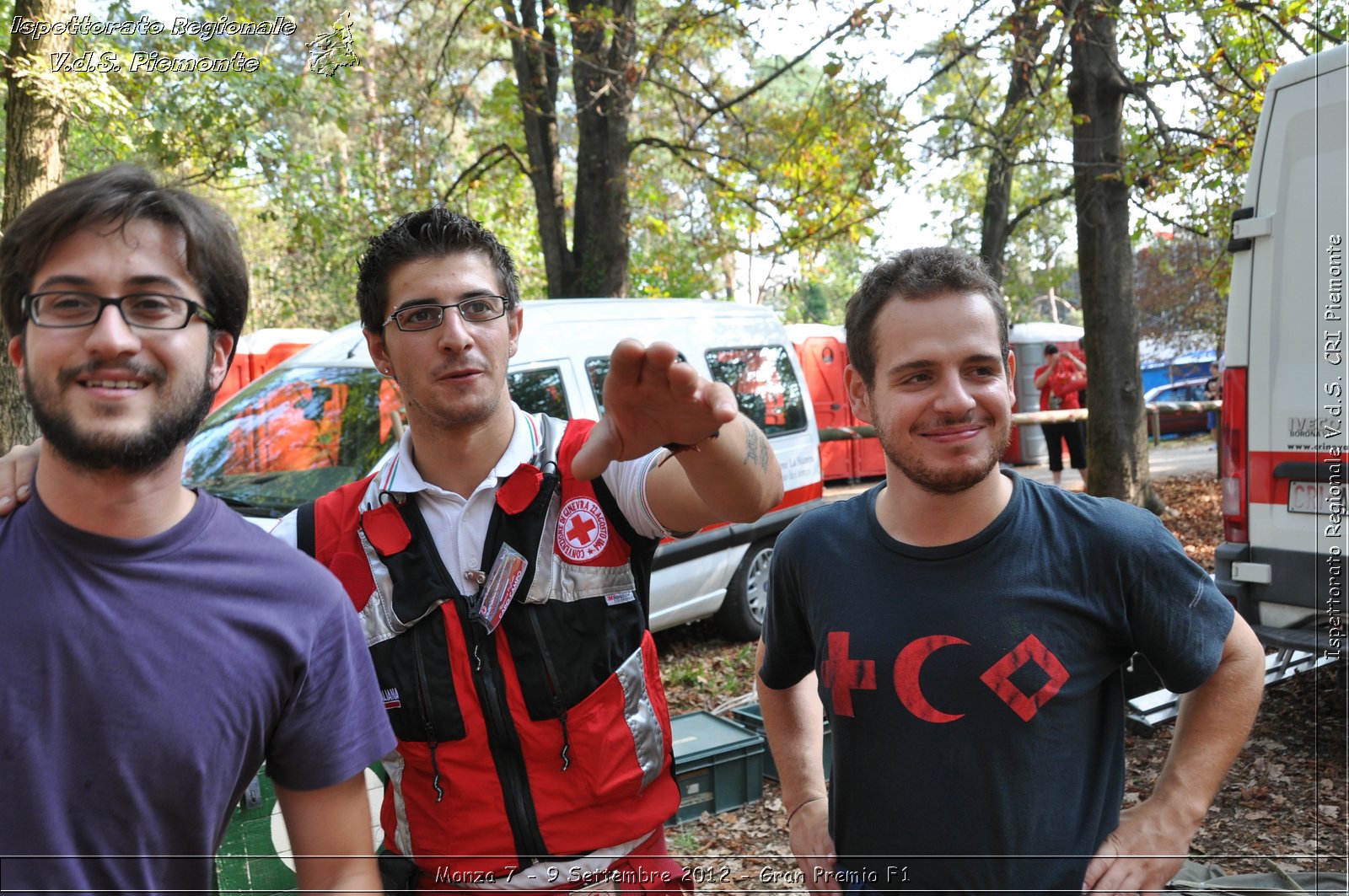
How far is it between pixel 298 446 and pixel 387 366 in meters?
3.93

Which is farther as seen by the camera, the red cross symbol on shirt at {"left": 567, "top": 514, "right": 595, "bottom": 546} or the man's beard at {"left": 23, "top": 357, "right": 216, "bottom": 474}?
the red cross symbol on shirt at {"left": 567, "top": 514, "right": 595, "bottom": 546}

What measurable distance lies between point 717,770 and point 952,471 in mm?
3456

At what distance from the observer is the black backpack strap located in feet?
7.54

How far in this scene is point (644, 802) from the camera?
2.22 meters

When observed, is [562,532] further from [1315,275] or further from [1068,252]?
[1068,252]

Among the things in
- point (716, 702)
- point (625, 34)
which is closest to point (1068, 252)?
point (625, 34)

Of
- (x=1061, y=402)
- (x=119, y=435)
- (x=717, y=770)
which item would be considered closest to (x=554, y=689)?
(x=119, y=435)

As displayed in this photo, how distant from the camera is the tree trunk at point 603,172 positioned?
33.1 ft

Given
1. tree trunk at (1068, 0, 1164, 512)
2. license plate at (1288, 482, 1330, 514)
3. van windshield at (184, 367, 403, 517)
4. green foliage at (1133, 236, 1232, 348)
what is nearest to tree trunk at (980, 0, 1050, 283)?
tree trunk at (1068, 0, 1164, 512)

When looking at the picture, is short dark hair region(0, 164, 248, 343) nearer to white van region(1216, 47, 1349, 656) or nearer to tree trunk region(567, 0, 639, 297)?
white van region(1216, 47, 1349, 656)

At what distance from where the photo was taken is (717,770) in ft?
16.7

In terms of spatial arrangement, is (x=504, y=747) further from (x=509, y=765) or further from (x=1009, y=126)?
(x=1009, y=126)

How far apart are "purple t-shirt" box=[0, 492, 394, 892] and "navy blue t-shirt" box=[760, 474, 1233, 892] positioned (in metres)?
0.96

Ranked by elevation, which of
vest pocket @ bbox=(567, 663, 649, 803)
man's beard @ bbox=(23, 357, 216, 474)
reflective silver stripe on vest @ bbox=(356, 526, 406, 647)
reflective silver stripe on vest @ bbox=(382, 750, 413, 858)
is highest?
man's beard @ bbox=(23, 357, 216, 474)
